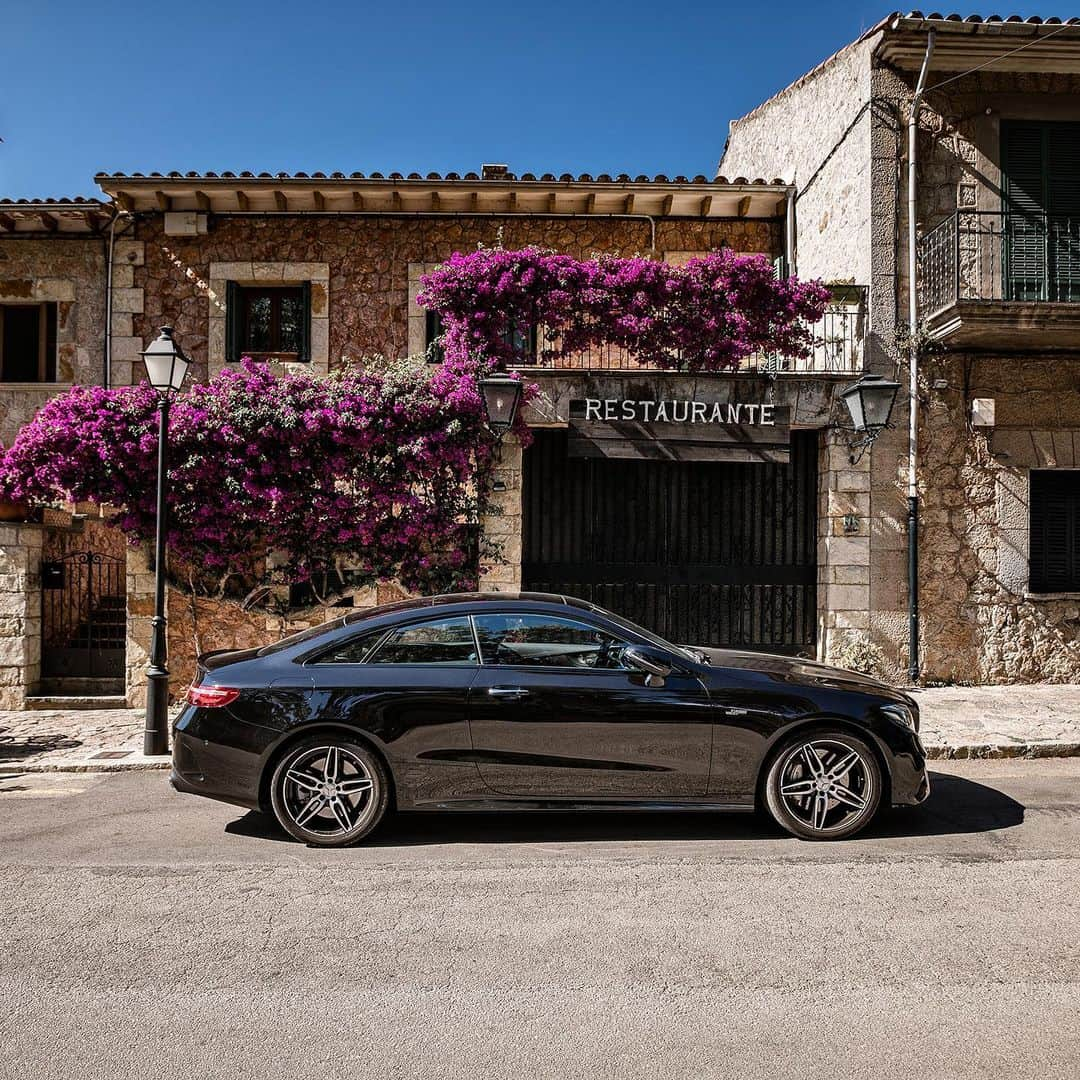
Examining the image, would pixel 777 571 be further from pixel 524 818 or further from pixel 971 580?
pixel 524 818

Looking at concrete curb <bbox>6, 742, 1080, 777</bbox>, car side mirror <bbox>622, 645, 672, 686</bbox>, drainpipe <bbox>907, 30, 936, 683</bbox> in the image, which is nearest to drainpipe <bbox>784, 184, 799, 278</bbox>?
drainpipe <bbox>907, 30, 936, 683</bbox>

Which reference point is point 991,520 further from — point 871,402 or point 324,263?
point 324,263

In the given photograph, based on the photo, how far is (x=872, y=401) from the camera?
10242mm

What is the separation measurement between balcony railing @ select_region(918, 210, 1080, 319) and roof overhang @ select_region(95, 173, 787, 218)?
262cm

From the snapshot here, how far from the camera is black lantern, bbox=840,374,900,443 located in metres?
10.2

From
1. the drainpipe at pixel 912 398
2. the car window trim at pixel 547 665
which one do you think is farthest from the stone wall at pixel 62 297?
the drainpipe at pixel 912 398

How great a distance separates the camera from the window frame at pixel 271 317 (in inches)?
508

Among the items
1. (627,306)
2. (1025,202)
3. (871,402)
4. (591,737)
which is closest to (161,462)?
(591,737)

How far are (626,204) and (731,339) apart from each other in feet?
10.4

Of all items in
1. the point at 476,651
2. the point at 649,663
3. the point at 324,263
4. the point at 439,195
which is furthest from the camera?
the point at 324,263

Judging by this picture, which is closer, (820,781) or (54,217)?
(820,781)

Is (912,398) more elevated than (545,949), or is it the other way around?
(912,398)

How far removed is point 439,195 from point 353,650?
899 cm

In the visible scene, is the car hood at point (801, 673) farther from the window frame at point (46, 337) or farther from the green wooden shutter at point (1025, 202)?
the window frame at point (46, 337)
